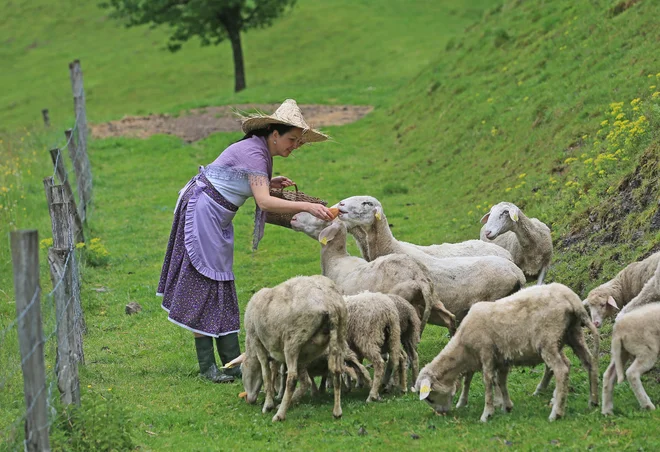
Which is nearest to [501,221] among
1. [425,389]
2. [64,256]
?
[425,389]

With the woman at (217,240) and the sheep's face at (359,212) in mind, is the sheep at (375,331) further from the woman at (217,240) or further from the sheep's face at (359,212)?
the sheep's face at (359,212)

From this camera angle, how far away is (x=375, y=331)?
7.75 m

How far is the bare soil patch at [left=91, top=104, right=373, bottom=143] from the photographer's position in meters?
25.1

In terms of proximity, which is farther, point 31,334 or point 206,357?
point 206,357

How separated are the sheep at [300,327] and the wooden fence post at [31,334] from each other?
205 cm

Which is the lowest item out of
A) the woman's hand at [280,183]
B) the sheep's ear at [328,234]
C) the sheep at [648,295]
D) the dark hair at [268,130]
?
the sheep at [648,295]

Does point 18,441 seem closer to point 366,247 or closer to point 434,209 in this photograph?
point 366,247

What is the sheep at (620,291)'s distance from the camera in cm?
809

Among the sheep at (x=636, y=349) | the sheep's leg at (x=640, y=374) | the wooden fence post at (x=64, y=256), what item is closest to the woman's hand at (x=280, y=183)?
Result: the wooden fence post at (x=64, y=256)

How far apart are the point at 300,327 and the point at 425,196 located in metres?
9.62

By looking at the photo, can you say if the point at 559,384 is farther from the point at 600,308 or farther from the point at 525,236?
the point at 525,236

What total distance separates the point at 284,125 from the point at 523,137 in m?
7.86

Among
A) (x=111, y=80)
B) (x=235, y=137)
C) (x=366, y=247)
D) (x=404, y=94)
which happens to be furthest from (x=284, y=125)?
(x=111, y=80)

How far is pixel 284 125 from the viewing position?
880 centimetres
